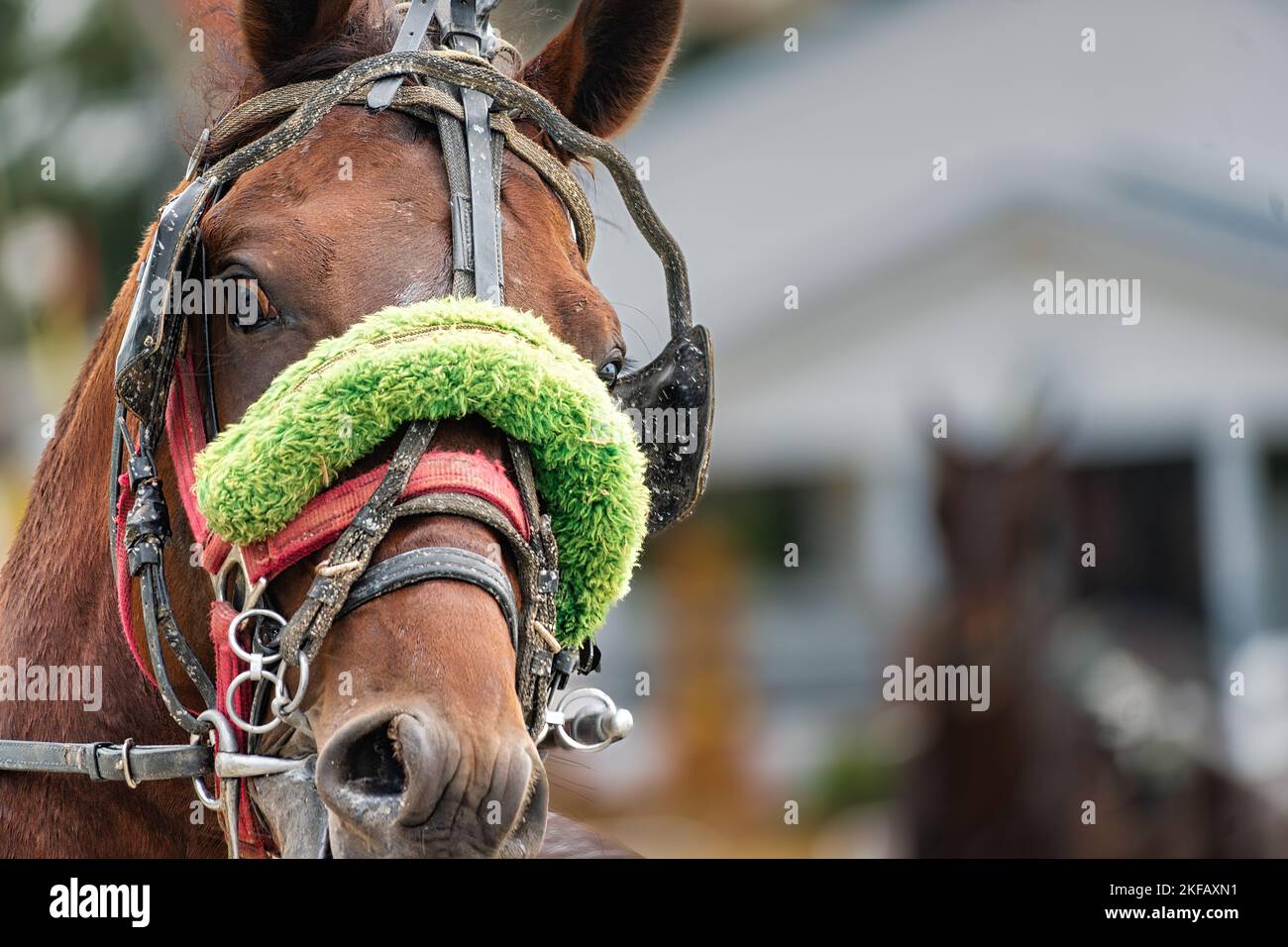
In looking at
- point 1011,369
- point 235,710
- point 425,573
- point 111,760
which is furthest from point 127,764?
point 1011,369

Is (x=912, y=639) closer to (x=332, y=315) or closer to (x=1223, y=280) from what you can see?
(x=332, y=315)

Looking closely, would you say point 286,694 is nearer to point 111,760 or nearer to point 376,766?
point 376,766

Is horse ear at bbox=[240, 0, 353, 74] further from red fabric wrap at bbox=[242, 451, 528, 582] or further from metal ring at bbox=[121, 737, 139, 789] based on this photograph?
metal ring at bbox=[121, 737, 139, 789]

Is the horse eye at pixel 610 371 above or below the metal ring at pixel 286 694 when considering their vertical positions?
above

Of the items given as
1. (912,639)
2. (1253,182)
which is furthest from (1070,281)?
(912,639)

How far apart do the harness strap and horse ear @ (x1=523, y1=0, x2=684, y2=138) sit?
159cm

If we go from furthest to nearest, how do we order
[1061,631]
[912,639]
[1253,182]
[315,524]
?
[1253,182] → [912,639] → [1061,631] → [315,524]

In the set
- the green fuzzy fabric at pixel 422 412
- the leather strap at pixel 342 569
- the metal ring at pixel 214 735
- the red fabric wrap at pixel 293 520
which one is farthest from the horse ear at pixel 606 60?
the metal ring at pixel 214 735

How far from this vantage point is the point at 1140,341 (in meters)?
12.4

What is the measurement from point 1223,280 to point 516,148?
37.3 ft

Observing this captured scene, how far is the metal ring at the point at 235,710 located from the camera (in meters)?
1.99

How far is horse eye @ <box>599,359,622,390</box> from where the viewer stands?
2.52 metres

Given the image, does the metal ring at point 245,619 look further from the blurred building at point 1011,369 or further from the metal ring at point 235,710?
the blurred building at point 1011,369

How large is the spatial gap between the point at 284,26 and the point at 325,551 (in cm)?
113
